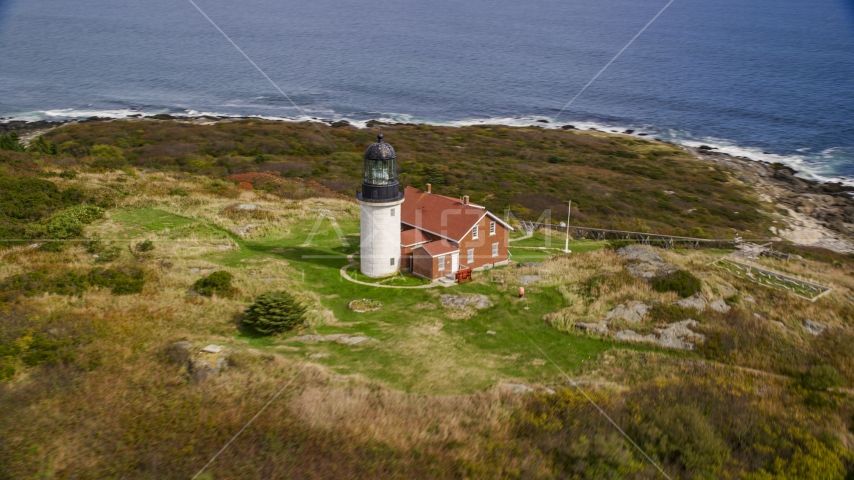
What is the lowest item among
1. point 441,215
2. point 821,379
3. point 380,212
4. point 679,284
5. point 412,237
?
point 821,379

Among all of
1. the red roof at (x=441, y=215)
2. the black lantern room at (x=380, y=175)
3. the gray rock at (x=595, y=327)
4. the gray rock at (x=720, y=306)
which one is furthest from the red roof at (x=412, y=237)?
the gray rock at (x=720, y=306)

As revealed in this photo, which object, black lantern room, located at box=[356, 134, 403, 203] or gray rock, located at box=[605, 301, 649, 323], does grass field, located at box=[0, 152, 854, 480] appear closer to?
gray rock, located at box=[605, 301, 649, 323]

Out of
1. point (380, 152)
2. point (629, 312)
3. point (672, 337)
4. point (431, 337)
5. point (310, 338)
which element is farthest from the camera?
point (380, 152)

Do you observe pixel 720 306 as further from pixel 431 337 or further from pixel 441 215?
pixel 441 215

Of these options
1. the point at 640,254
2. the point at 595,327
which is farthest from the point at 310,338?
the point at 640,254

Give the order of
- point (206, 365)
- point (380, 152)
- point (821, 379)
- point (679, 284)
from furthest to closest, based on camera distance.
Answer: point (679, 284) < point (380, 152) < point (821, 379) < point (206, 365)

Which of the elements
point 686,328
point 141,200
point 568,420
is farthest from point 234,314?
point 141,200

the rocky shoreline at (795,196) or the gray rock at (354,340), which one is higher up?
the rocky shoreline at (795,196)

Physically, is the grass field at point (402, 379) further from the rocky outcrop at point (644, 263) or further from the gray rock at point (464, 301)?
the rocky outcrop at point (644, 263)
